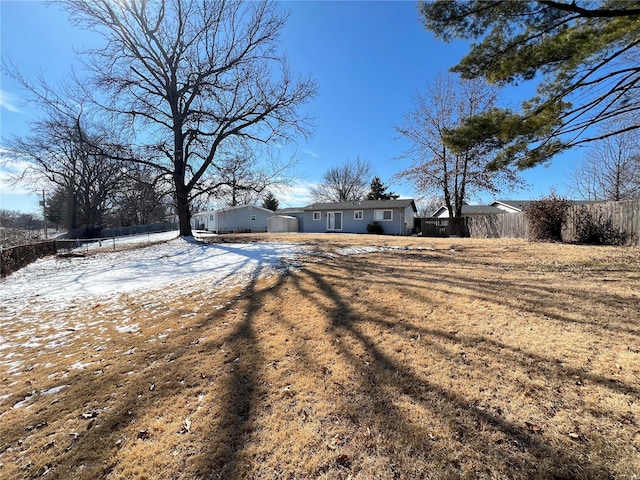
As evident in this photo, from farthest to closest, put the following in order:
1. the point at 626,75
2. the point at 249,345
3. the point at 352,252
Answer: the point at 352,252 < the point at 626,75 < the point at 249,345

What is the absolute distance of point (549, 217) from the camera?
465 inches

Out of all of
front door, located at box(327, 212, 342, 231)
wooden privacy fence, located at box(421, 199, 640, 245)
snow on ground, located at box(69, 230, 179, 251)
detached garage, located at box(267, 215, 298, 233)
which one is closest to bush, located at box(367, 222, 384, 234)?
front door, located at box(327, 212, 342, 231)

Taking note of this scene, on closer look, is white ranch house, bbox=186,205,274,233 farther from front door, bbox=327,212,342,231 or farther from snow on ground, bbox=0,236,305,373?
snow on ground, bbox=0,236,305,373

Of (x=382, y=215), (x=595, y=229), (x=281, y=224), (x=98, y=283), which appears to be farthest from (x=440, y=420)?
(x=281, y=224)

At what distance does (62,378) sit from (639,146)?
88.0 ft

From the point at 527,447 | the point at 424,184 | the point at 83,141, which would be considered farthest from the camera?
the point at 424,184

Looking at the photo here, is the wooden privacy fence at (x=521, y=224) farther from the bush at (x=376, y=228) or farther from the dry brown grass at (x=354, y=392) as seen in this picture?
the dry brown grass at (x=354, y=392)

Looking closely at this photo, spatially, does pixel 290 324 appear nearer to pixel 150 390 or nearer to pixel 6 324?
pixel 150 390

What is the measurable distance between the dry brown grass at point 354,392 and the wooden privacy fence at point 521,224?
6622 millimetres

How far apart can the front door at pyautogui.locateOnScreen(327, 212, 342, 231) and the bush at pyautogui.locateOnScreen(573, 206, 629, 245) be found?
1828 cm

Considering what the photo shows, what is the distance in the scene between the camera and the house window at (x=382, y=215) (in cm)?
2517

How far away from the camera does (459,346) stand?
316 centimetres

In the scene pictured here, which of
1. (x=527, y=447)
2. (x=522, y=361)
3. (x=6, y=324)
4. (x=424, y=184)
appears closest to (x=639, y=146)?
(x=424, y=184)

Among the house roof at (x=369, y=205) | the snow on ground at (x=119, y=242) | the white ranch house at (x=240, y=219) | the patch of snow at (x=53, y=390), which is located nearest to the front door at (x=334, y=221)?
the house roof at (x=369, y=205)
